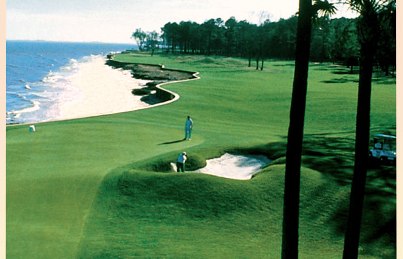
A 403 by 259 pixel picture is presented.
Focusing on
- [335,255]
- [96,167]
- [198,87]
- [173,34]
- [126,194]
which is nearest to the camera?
[335,255]

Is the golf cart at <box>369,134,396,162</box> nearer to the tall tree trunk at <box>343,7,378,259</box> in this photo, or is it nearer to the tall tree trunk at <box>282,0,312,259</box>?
the tall tree trunk at <box>343,7,378,259</box>

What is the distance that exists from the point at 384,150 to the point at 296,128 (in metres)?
11.9

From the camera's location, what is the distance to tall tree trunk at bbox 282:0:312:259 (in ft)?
25.8

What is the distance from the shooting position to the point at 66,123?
2783 centimetres

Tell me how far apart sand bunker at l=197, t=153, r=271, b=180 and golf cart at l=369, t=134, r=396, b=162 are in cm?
429

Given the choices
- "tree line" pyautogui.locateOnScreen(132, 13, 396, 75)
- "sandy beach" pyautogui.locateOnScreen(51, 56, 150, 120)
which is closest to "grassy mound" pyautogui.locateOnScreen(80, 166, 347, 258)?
"tree line" pyautogui.locateOnScreen(132, 13, 396, 75)

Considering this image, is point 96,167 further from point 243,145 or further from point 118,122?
point 118,122

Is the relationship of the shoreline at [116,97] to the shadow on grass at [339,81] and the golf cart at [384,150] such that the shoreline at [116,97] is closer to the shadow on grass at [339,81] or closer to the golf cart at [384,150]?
the shadow on grass at [339,81]

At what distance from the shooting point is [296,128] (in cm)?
808

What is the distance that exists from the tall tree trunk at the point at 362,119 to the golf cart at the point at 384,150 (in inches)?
360

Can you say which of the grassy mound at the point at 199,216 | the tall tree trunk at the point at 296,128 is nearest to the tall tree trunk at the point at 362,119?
the tall tree trunk at the point at 296,128
